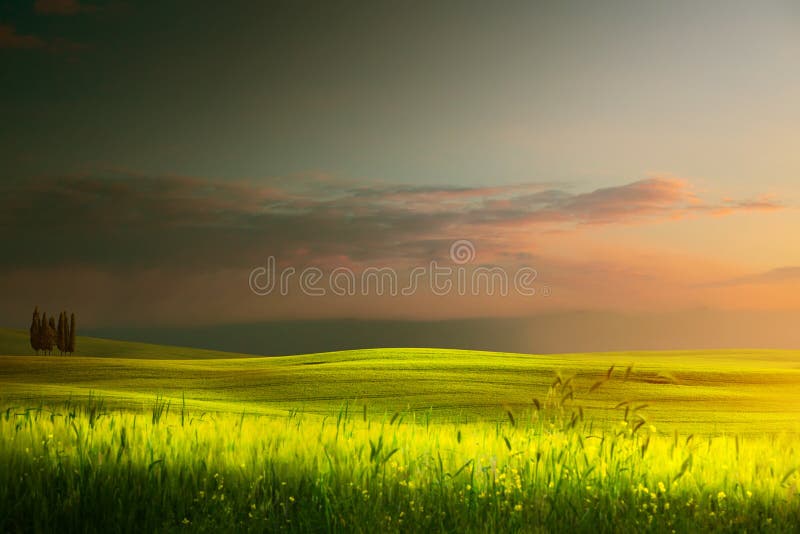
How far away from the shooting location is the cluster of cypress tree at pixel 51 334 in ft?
214

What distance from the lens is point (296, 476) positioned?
550 centimetres

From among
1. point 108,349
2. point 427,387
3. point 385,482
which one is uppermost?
point 385,482

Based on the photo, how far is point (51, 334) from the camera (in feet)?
215

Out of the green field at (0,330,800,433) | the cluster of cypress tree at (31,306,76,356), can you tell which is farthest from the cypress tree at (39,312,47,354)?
the green field at (0,330,800,433)

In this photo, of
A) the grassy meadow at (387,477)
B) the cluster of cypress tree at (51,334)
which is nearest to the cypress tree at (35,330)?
the cluster of cypress tree at (51,334)

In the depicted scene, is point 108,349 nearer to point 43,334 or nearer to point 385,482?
point 43,334

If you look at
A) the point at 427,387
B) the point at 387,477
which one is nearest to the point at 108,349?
the point at 427,387

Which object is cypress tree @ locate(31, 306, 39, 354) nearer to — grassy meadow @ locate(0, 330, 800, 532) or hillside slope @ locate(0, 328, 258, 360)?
hillside slope @ locate(0, 328, 258, 360)

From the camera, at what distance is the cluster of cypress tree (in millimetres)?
Result: 65125

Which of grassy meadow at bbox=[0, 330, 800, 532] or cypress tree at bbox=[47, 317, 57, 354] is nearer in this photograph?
grassy meadow at bbox=[0, 330, 800, 532]

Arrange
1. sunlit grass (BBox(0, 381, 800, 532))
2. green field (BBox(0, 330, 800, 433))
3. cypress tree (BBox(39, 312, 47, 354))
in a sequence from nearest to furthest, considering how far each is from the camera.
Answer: sunlit grass (BBox(0, 381, 800, 532)), green field (BBox(0, 330, 800, 433)), cypress tree (BBox(39, 312, 47, 354))

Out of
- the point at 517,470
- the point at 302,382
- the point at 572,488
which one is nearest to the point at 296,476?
the point at 517,470

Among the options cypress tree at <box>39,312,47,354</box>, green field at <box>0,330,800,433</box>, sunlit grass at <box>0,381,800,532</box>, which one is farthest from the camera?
cypress tree at <box>39,312,47,354</box>

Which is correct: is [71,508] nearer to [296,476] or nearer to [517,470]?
[296,476]
